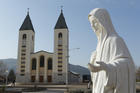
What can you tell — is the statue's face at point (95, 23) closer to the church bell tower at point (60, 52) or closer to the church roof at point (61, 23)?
the church bell tower at point (60, 52)

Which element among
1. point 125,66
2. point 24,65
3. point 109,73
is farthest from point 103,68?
point 24,65

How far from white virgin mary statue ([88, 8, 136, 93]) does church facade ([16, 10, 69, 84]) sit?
55.9 m

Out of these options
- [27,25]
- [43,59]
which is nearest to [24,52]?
[43,59]

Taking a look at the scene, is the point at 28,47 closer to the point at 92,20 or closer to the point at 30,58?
the point at 30,58

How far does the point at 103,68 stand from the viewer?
3236 mm

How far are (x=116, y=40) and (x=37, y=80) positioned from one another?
60389 mm

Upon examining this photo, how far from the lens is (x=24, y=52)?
6400 centimetres

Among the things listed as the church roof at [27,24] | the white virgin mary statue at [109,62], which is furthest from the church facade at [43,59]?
the white virgin mary statue at [109,62]

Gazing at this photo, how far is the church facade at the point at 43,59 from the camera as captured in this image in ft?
200

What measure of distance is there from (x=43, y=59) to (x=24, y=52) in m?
6.50

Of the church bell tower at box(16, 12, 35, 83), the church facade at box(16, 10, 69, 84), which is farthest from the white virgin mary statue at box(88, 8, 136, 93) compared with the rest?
the church bell tower at box(16, 12, 35, 83)

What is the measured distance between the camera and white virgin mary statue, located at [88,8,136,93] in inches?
130

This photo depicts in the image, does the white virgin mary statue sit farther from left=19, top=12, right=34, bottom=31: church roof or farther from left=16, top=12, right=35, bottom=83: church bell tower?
left=19, top=12, right=34, bottom=31: church roof

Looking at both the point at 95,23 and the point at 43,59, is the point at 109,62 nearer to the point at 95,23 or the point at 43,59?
the point at 95,23
